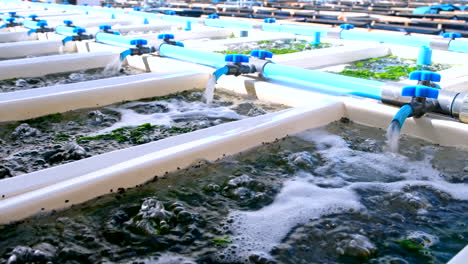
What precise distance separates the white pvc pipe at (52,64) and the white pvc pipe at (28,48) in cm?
70

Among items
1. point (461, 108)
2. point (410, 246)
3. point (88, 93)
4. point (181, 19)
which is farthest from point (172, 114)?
point (181, 19)

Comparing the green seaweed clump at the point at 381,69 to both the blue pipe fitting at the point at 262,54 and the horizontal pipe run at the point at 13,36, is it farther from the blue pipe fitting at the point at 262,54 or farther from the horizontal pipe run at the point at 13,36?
the horizontal pipe run at the point at 13,36

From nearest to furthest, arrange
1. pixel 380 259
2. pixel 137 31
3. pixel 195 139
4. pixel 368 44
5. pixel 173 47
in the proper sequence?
pixel 380 259 → pixel 195 139 → pixel 173 47 → pixel 368 44 → pixel 137 31

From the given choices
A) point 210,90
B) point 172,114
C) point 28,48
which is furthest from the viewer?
point 28,48

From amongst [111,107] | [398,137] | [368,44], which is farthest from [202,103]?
[368,44]

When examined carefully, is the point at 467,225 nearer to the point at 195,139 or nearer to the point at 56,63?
the point at 195,139

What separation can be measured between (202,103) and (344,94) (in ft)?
2.26

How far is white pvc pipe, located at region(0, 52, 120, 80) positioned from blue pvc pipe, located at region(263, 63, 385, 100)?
1262 mm

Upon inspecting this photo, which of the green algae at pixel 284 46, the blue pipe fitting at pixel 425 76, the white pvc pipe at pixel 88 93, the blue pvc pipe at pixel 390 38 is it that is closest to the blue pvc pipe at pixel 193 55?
the white pvc pipe at pixel 88 93

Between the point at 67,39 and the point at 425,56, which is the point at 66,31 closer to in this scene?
the point at 67,39

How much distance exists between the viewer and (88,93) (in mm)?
2316

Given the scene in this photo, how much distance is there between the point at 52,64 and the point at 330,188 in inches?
86.1

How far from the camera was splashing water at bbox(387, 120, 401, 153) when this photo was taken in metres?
1.78

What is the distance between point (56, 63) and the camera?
3.08 m
